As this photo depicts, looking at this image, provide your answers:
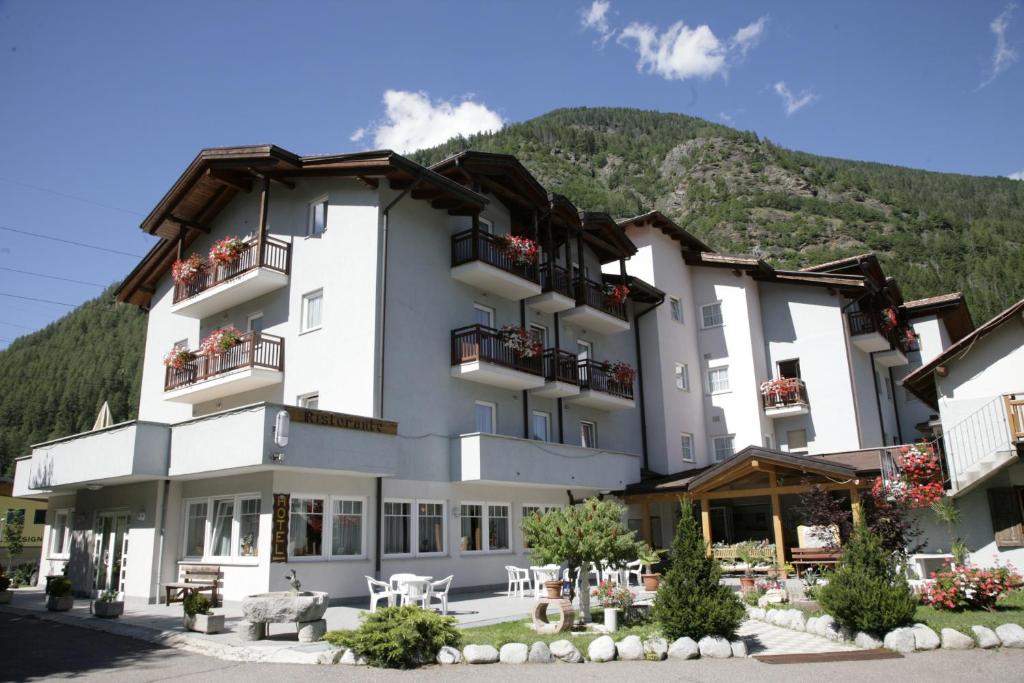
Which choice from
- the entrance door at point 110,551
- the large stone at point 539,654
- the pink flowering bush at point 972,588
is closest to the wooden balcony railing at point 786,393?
the pink flowering bush at point 972,588

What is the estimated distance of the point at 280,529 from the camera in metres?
17.1

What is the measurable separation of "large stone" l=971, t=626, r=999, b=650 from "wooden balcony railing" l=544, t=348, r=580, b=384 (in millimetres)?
14260

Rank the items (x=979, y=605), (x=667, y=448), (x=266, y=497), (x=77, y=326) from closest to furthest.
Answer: (x=979, y=605)
(x=266, y=497)
(x=667, y=448)
(x=77, y=326)

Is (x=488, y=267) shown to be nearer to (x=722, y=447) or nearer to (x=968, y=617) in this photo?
(x=722, y=447)

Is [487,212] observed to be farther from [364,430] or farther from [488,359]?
[364,430]

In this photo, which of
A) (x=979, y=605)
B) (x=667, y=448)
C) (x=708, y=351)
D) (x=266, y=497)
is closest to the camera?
(x=979, y=605)

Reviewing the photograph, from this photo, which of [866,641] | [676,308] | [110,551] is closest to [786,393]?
[676,308]

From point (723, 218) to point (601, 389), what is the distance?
6245 cm

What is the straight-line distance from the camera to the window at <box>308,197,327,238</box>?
21.8 metres

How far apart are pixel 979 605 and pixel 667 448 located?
48.9 feet

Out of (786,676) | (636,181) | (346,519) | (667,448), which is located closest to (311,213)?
(346,519)

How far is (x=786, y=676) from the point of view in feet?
32.1

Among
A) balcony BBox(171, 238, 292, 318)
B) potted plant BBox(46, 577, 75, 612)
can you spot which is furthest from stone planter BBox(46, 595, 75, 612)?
balcony BBox(171, 238, 292, 318)

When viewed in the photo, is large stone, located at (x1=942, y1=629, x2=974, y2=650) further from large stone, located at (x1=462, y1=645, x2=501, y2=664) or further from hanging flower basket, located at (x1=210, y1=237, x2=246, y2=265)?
hanging flower basket, located at (x1=210, y1=237, x2=246, y2=265)
